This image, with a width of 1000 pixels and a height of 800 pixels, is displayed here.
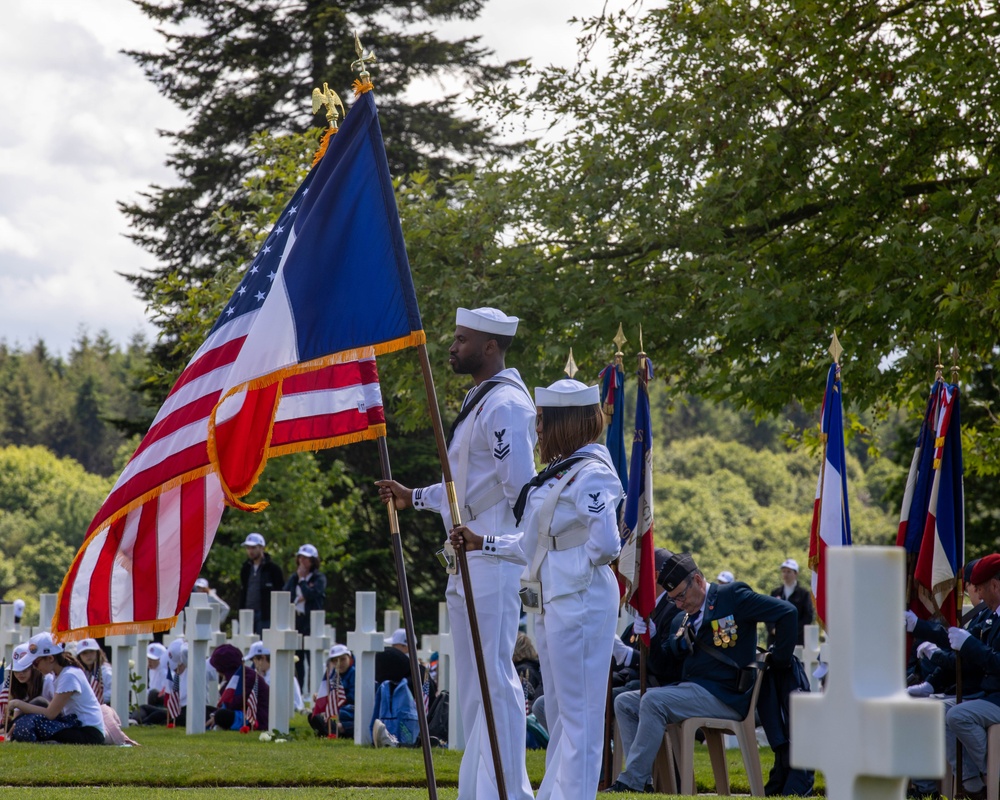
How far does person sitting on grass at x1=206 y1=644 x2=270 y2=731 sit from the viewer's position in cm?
1494

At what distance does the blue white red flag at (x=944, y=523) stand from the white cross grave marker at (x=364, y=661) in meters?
5.70

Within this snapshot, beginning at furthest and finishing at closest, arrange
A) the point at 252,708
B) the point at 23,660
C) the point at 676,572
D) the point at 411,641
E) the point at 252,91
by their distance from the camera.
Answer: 1. the point at 252,91
2. the point at 252,708
3. the point at 23,660
4. the point at 676,572
5. the point at 411,641

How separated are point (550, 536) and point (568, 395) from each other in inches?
26.6

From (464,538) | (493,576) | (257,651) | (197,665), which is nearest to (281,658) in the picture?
(197,665)

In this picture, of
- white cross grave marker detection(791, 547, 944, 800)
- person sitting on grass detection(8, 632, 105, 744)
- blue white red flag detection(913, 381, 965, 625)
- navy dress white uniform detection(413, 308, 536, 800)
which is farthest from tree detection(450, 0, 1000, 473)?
white cross grave marker detection(791, 547, 944, 800)

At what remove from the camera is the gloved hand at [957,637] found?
27.7 feet

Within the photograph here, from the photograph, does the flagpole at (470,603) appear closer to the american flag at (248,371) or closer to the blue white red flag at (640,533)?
the american flag at (248,371)

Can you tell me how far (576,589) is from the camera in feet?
20.6

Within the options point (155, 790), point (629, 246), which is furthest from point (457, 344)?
point (629, 246)

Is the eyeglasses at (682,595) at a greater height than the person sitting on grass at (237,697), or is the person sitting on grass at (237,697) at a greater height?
Result: the eyeglasses at (682,595)

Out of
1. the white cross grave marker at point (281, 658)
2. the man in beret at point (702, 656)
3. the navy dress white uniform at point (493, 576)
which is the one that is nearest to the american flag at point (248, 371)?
the navy dress white uniform at point (493, 576)

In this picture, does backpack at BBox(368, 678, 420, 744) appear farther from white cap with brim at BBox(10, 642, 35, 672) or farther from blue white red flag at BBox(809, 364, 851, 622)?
blue white red flag at BBox(809, 364, 851, 622)

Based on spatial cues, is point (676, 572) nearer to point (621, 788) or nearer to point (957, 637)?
point (621, 788)

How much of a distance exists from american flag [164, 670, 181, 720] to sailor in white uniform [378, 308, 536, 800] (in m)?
10.7
